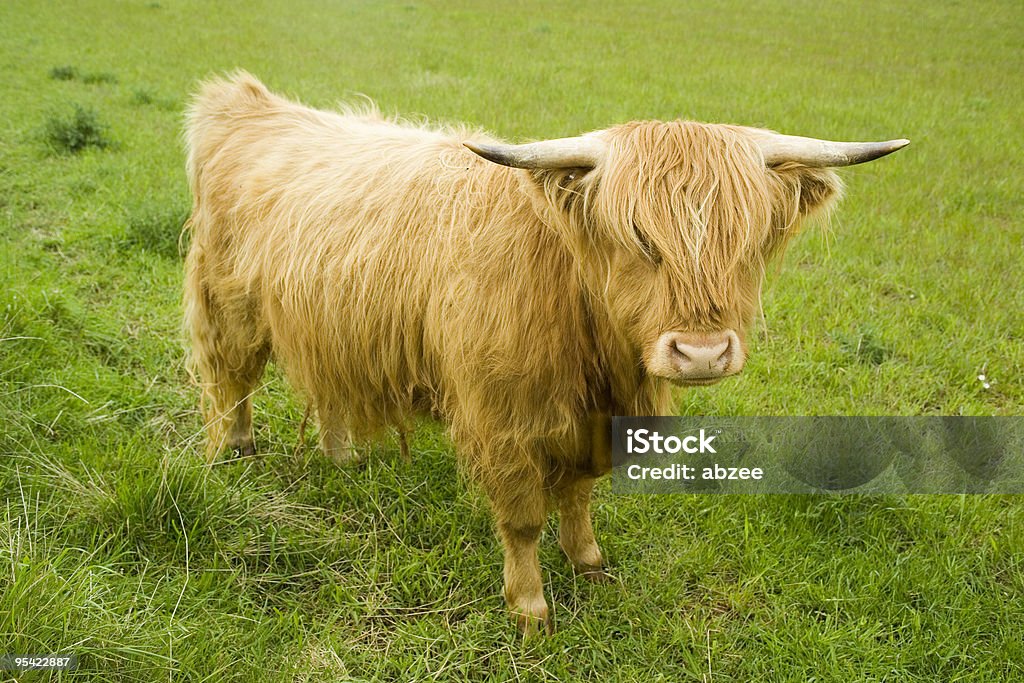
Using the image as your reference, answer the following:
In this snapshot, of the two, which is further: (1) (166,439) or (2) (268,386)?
(2) (268,386)

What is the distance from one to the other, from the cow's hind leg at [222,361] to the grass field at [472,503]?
140 millimetres

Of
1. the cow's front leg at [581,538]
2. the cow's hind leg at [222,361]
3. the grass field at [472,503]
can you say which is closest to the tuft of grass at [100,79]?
the grass field at [472,503]

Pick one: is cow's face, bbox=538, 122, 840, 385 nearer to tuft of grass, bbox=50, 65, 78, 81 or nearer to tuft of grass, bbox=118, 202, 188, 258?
tuft of grass, bbox=118, 202, 188, 258

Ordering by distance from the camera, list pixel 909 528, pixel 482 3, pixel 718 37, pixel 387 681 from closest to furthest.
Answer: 1. pixel 387 681
2. pixel 909 528
3. pixel 718 37
4. pixel 482 3

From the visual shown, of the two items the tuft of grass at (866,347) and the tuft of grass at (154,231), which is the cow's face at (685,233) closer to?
the tuft of grass at (866,347)

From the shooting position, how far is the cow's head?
5.41 feet

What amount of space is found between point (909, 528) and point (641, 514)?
1077mm

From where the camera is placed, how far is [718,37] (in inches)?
464

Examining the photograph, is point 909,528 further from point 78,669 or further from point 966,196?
point 966,196

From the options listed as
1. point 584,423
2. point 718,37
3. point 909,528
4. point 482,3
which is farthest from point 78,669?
point 482,3

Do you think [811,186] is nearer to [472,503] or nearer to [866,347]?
[472,503]

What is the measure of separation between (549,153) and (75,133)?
654cm

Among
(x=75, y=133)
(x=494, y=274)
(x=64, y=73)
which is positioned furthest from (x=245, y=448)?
(x=64, y=73)

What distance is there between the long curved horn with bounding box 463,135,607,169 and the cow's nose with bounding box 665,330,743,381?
19.6 inches
